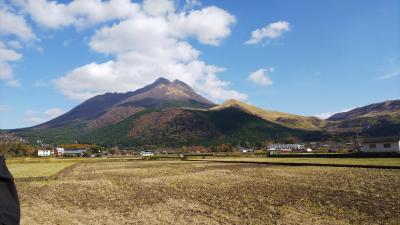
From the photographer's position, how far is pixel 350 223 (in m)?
13.2

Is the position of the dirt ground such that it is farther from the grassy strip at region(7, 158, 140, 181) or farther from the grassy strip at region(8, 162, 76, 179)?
the grassy strip at region(8, 162, 76, 179)

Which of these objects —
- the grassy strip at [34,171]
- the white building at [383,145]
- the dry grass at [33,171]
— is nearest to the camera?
the grassy strip at [34,171]

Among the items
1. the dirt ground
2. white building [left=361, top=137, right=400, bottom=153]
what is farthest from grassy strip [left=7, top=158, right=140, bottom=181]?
white building [left=361, top=137, right=400, bottom=153]

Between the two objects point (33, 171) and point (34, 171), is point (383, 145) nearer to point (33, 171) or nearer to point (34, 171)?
point (34, 171)

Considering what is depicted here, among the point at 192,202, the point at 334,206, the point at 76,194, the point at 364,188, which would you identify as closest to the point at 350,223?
the point at 334,206

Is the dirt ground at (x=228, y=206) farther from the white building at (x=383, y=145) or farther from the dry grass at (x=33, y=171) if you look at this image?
the white building at (x=383, y=145)

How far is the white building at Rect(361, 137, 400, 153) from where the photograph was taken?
258 feet

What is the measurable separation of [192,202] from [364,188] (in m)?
10.6

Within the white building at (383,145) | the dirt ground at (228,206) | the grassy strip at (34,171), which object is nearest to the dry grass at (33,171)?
the grassy strip at (34,171)

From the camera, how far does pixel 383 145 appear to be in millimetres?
80938

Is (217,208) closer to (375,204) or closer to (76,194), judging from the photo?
(375,204)

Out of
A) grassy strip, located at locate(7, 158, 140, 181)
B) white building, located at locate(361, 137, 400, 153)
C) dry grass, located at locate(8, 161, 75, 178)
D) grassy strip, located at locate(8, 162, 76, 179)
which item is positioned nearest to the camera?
grassy strip, located at locate(7, 158, 140, 181)

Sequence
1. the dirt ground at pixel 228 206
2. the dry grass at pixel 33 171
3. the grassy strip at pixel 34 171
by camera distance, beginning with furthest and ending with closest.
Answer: the dry grass at pixel 33 171 < the grassy strip at pixel 34 171 < the dirt ground at pixel 228 206

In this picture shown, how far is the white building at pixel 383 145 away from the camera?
78500 mm
